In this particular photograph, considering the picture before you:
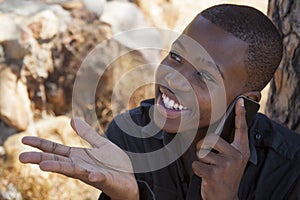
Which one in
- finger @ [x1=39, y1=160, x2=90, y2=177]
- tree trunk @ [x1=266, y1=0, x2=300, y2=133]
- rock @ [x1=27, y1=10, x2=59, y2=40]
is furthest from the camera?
rock @ [x1=27, y1=10, x2=59, y2=40]

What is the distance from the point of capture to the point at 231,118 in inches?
64.0

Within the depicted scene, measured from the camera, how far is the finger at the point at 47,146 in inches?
59.1

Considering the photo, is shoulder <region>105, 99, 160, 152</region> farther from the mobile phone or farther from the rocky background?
the rocky background

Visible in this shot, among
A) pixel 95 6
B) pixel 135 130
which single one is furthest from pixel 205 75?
pixel 95 6

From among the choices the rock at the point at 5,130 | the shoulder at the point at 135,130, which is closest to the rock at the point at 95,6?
the rock at the point at 5,130

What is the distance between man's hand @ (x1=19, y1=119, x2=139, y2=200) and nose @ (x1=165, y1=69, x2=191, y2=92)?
0.22m

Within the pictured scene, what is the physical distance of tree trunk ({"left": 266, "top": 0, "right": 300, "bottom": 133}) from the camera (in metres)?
2.17

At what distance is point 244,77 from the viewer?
168cm

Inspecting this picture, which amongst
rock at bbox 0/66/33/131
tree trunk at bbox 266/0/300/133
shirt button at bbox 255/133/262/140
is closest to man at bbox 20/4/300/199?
shirt button at bbox 255/133/262/140

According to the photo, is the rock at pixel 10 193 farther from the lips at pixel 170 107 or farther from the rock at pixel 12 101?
the lips at pixel 170 107

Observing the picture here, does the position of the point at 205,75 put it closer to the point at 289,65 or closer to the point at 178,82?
the point at 178,82

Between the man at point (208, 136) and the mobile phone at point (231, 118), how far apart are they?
0.10 ft

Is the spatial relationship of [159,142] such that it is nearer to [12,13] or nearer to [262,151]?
[262,151]

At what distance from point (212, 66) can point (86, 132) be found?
37 centimetres
